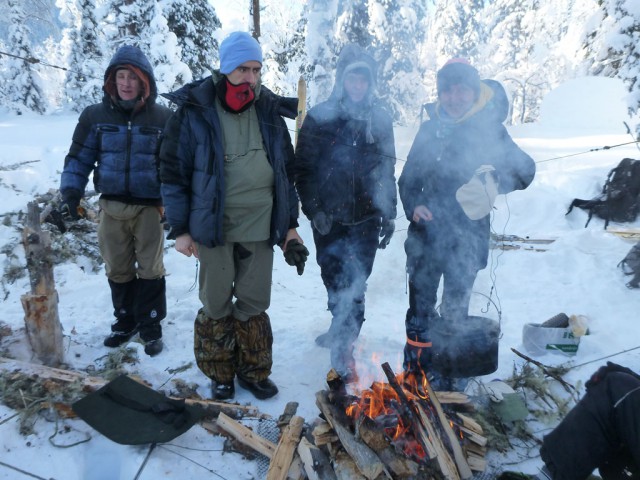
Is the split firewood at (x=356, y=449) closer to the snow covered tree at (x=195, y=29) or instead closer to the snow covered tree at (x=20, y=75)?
the snow covered tree at (x=195, y=29)

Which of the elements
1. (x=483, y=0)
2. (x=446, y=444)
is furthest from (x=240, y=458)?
(x=483, y=0)

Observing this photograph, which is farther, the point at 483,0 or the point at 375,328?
the point at 483,0

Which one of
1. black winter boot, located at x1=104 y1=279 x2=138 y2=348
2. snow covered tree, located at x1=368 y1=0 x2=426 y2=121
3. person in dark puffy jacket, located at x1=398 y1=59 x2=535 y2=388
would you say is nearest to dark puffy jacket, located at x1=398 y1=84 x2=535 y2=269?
person in dark puffy jacket, located at x1=398 y1=59 x2=535 y2=388

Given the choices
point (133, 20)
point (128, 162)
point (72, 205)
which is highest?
point (133, 20)

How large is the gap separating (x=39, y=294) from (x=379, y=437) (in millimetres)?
2622

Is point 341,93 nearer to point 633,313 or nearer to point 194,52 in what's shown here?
point 633,313

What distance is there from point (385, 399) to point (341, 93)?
213 cm

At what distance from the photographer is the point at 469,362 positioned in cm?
283

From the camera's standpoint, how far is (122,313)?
3.64m

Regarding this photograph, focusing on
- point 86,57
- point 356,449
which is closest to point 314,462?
point 356,449

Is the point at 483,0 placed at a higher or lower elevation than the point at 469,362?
higher

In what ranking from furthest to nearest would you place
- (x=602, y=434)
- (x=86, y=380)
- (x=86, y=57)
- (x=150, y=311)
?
(x=86, y=57) < (x=150, y=311) < (x=86, y=380) < (x=602, y=434)

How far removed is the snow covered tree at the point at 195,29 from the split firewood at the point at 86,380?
12795 mm

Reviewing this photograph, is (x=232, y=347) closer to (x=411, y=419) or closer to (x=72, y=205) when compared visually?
(x=411, y=419)
